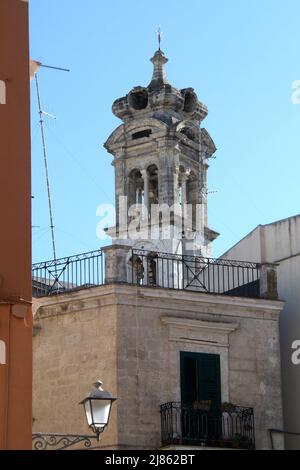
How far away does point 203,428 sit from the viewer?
2580 centimetres

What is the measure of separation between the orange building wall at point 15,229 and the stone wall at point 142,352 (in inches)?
418

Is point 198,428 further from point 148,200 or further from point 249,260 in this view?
point 148,200

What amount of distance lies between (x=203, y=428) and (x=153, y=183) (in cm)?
3068

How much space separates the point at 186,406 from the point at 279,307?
3224 mm

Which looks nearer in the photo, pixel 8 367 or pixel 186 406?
pixel 8 367

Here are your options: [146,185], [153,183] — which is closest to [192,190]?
[153,183]

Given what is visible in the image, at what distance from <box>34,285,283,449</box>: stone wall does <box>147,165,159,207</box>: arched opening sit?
91.4ft

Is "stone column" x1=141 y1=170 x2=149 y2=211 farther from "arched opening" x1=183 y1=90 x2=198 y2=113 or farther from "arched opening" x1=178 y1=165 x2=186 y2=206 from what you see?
"arched opening" x1=183 y1=90 x2=198 y2=113

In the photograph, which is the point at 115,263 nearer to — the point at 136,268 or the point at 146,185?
the point at 136,268

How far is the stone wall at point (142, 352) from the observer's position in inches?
1013

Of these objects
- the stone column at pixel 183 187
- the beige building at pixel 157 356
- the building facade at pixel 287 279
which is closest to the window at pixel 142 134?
the stone column at pixel 183 187
